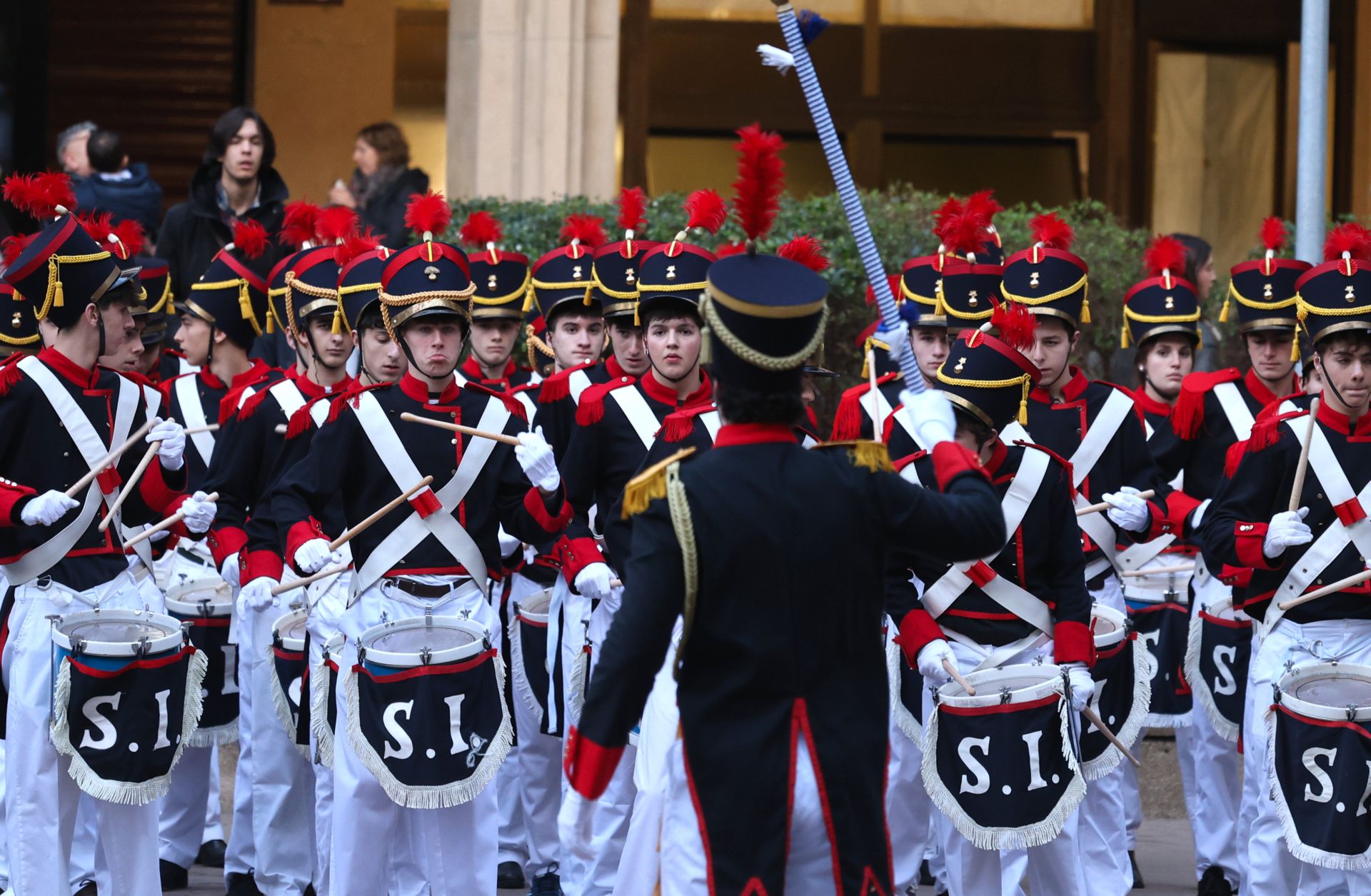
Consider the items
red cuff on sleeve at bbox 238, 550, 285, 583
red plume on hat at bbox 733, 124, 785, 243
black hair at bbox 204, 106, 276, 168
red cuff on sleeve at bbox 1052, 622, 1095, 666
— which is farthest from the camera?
black hair at bbox 204, 106, 276, 168

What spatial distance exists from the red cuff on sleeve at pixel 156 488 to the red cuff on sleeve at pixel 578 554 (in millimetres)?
1413

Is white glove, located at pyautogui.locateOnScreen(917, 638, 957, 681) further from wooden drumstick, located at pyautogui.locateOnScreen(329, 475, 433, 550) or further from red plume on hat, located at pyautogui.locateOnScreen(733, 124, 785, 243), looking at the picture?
red plume on hat, located at pyautogui.locateOnScreen(733, 124, 785, 243)

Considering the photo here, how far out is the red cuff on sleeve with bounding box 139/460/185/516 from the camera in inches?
300

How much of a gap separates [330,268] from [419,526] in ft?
5.55

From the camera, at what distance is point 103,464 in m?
7.03

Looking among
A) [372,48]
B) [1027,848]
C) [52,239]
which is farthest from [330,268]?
[372,48]

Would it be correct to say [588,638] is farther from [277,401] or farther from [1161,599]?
[1161,599]

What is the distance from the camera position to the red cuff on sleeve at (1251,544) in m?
7.08

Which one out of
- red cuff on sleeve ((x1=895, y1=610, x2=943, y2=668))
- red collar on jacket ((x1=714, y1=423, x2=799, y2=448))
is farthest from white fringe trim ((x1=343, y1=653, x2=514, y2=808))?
red collar on jacket ((x1=714, y1=423, x2=799, y2=448))

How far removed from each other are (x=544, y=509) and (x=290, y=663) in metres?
1.45

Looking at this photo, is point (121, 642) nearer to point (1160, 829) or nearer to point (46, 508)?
point (46, 508)

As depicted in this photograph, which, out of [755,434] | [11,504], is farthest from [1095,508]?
[11,504]

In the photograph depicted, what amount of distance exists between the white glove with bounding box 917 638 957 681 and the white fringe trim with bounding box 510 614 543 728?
2444 mm

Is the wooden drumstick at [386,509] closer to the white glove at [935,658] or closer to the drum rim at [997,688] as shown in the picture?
the white glove at [935,658]
